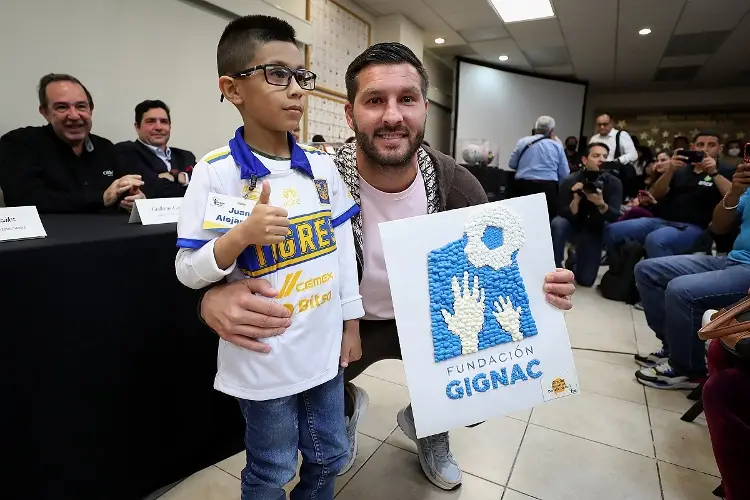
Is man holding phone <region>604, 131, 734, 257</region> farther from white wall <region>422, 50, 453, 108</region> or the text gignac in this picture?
white wall <region>422, 50, 453, 108</region>

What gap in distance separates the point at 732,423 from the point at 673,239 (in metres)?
2.30

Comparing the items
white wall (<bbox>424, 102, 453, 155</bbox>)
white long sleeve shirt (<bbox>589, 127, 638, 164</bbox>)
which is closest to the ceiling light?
white long sleeve shirt (<bbox>589, 127, 638, 164</bbox>)

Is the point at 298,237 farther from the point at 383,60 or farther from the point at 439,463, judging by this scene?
the point at 439,463

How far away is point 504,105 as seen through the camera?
7.53 metres

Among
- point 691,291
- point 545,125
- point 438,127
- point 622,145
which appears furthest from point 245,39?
point 438,127

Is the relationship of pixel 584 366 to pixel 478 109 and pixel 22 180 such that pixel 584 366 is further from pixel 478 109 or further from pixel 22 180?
pixel 478 109

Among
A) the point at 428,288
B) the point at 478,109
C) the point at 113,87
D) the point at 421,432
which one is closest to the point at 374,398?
the point at 421,432

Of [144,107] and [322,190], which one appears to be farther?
[144,107]

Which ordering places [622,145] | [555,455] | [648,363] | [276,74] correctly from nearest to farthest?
[276,74] < [555,455] < [648,363] < [622,145]

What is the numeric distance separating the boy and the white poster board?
0.50 feet

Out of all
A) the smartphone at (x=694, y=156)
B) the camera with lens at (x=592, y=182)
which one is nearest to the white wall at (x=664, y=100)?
the camera with lens at (x=592, y=182)

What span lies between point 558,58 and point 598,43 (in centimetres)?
92

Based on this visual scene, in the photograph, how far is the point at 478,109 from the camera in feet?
23.6

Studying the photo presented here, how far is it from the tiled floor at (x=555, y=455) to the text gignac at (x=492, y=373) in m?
0.52
